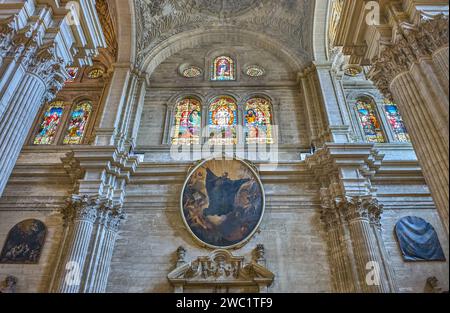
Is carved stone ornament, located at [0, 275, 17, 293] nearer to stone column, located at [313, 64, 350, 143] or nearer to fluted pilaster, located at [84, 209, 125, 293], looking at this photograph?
fluted pilaster, located at [84, 209, 125, 293]

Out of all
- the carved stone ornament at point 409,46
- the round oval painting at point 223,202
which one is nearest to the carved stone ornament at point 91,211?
the round oval painting at point 223,202

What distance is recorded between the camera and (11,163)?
5973 millimetres

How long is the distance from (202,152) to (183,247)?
3525 millimetres

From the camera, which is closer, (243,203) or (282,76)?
(243,203)

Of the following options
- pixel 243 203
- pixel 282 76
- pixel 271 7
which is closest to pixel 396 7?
pixel 243 203

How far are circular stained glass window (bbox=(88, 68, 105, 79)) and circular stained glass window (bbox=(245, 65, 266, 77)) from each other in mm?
6318

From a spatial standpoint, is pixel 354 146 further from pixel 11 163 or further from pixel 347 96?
pixel 11 163

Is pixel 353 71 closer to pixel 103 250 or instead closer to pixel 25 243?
pixel 103 250

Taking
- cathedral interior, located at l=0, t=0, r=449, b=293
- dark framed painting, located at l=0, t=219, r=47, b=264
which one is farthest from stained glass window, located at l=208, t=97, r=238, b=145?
dark framed painting, located at l=0, t=219, r=47, b=264

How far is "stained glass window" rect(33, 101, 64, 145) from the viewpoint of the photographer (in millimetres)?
13125

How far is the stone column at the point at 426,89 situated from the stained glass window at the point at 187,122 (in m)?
7.87

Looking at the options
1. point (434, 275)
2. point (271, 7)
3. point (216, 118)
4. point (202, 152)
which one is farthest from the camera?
point (271, 7)

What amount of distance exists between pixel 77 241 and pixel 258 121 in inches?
300

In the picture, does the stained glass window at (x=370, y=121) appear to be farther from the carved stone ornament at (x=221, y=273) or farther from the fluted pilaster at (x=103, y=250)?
the fluted pilaster at (x=103, y=250)
